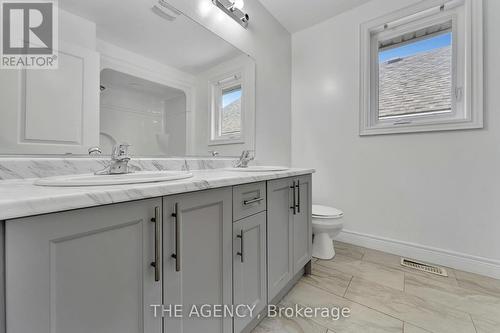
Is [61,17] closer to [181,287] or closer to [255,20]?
[181,287]

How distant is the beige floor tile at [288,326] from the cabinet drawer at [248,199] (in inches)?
24.3

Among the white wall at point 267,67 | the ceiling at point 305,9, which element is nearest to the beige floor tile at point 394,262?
the white wall at point 267,67

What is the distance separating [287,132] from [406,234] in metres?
1.50

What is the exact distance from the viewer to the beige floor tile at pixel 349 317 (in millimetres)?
1135

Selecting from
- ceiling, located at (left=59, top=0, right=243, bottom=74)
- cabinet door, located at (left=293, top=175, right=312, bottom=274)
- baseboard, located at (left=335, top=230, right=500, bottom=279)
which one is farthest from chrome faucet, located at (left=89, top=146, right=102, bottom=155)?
baseboard, located at (left=335, top=230, right=500, bottom=279)

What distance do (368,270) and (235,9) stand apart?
2319mm

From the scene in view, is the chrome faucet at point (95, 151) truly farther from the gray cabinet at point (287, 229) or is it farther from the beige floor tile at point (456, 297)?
the beige floor tile at point (456, 297)

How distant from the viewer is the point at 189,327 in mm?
774

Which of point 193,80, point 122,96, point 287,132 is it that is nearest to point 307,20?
point 287,132

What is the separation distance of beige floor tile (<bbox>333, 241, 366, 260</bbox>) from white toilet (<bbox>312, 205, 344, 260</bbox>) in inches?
6.3

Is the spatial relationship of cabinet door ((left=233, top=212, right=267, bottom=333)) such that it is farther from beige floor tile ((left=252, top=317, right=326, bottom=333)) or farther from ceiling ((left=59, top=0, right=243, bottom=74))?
ceiling ((left=59, top=0, right=243, bottom=74))

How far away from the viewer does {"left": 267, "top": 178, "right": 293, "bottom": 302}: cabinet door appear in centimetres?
119

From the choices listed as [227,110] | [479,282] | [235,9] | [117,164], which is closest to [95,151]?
[117,164]

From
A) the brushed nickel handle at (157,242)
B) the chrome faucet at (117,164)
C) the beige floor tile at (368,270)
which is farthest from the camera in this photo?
the beige floor tile at (368,270)
